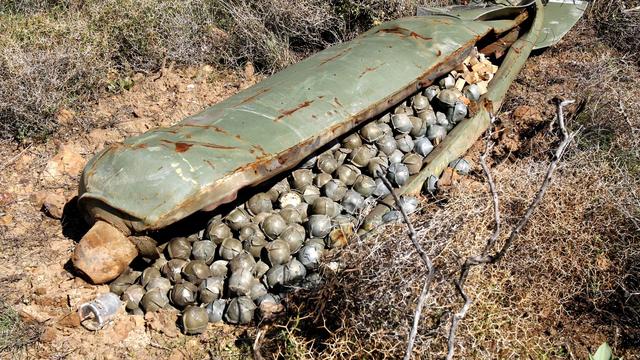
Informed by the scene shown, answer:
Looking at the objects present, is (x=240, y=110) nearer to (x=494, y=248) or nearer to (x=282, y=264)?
(x=282, y=264)

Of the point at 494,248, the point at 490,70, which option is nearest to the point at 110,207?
the point at 494,248

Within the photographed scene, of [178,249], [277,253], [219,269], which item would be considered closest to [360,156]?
[277,253]

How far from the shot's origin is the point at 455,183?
4.36 m

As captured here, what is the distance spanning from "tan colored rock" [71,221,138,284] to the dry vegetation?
19.4 inches

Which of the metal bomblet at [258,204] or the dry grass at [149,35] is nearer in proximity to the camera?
the metal bomblet at [258,204]

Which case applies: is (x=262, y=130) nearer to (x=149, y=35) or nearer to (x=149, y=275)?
(x=149, y=275)

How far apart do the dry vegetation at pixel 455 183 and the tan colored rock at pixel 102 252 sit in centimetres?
49

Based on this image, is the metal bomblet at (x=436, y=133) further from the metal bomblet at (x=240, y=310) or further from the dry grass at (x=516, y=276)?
the metal bomblet at (x=240, y=310)

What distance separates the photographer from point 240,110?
169 inches

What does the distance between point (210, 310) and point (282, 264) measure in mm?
519

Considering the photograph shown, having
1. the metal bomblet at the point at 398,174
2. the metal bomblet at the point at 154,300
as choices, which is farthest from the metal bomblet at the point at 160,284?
the metal bomblet at the point at 398,174

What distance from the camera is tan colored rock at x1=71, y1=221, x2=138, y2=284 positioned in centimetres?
383

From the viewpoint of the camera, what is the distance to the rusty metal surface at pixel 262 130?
12.2 ft

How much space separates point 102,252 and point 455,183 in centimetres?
237
